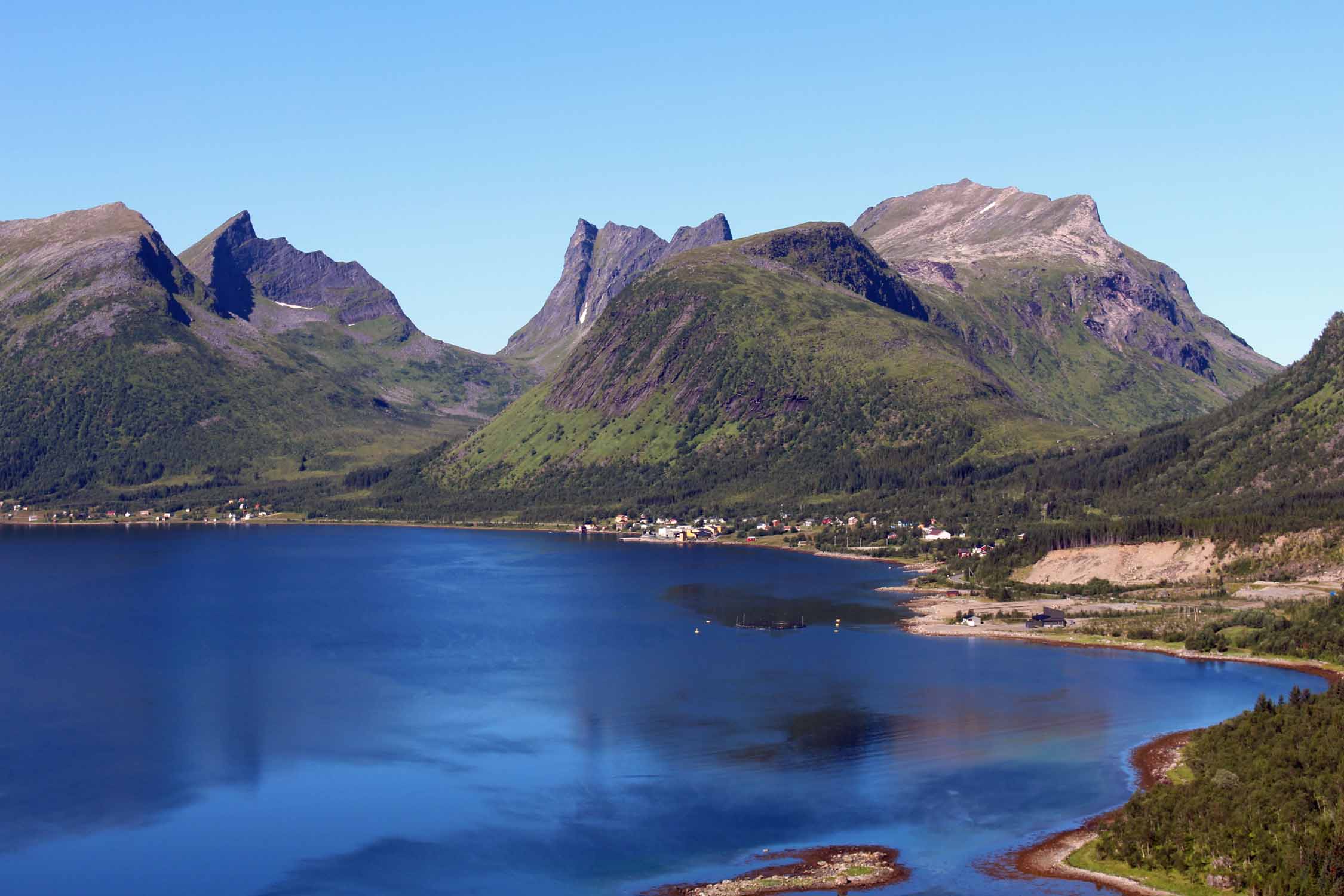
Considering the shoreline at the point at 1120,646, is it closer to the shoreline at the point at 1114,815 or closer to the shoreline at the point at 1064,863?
the shoreline at the point at 1114,815

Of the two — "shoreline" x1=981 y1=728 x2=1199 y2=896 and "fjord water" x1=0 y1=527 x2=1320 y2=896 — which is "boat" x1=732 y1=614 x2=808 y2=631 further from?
"shoreline" x1=981 y1=728 x2=1199 y2=896

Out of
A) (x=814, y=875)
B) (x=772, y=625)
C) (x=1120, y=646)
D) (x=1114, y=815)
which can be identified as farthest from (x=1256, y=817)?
→ (x=772, y=625)

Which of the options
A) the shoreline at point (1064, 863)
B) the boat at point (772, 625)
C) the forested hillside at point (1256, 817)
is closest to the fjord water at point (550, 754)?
the shoreline at point (1064, 863)

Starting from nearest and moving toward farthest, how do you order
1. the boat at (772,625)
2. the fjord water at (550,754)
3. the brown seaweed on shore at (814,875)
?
the brown seaweed on shore at (814,875)
the fjord water at (550,754)
the boat at (772,625)

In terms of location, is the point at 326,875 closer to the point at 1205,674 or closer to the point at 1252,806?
the point at 1252,806

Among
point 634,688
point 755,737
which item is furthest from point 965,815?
point 634,688

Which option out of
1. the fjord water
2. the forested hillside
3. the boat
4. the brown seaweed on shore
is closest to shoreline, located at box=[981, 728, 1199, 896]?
the fjord water
